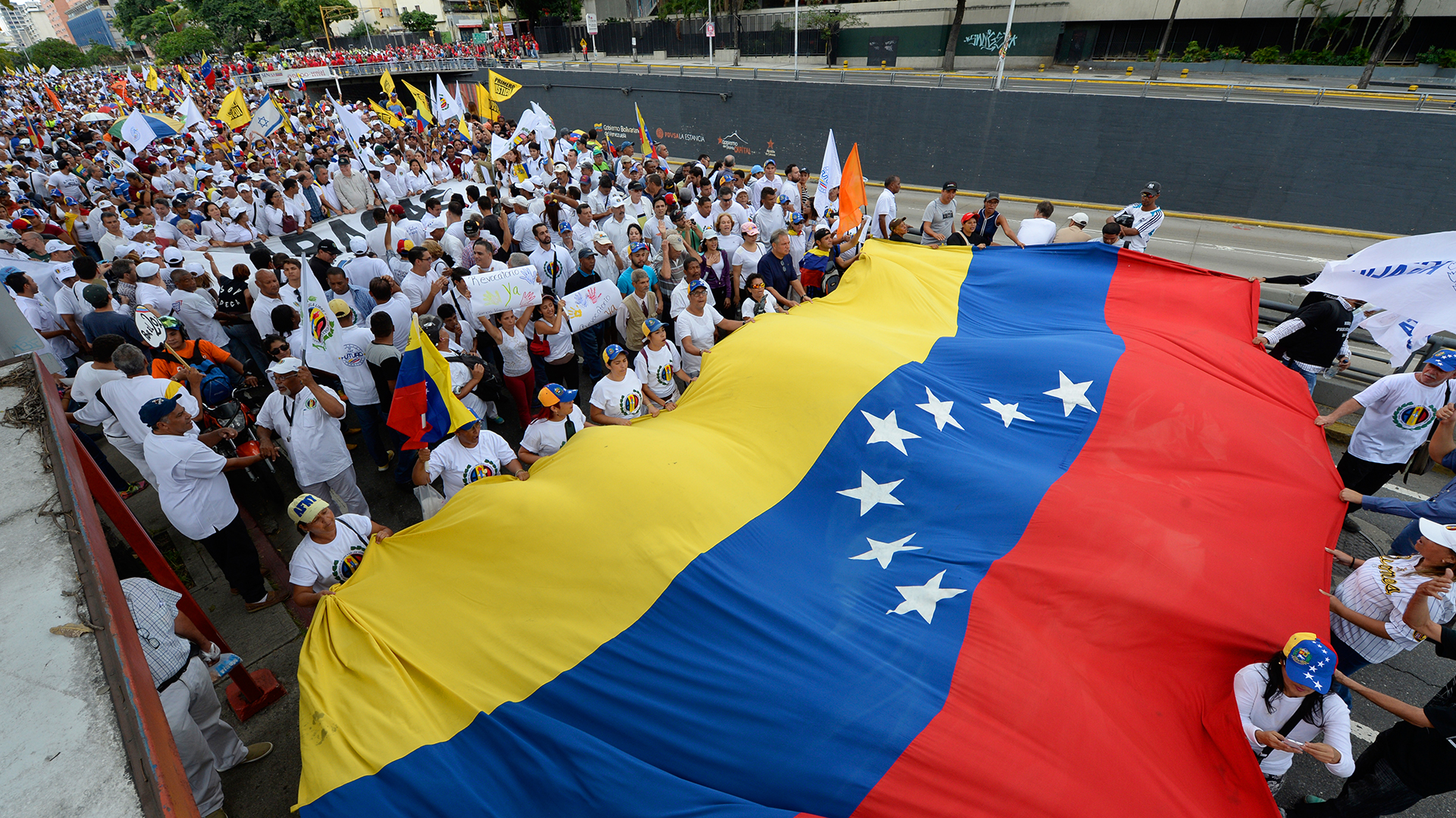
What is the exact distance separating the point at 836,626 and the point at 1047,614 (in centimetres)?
139

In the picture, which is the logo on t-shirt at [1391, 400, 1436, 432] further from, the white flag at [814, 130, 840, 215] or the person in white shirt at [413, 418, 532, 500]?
the white flag at [814, 130, 840, 215]

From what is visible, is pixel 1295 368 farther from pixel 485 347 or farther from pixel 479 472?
pixel 485 347

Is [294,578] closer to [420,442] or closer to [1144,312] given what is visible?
[420,442]

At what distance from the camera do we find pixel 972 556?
424cm

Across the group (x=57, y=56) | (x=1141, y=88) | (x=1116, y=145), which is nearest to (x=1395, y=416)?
(x=1116, y=145)

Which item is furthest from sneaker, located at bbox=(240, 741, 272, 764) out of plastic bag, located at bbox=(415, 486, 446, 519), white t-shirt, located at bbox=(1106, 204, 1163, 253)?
white t-shirt, located at bbox=(1106, 204, 1163, 253)

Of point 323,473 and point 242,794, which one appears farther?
point 323,473

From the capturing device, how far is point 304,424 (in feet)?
18.0

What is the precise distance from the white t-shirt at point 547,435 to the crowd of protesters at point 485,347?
20mm

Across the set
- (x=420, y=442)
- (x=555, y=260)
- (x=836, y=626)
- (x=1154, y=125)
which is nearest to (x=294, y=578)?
(x=420, y=442)

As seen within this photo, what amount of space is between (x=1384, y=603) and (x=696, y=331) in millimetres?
5983

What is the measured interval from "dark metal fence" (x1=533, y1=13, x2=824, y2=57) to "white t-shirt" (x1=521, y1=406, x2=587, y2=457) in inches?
A: 1607

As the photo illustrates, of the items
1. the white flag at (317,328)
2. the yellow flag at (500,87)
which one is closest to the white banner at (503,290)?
the white flag at (317,328)

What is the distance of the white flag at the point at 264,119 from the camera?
15672mm
